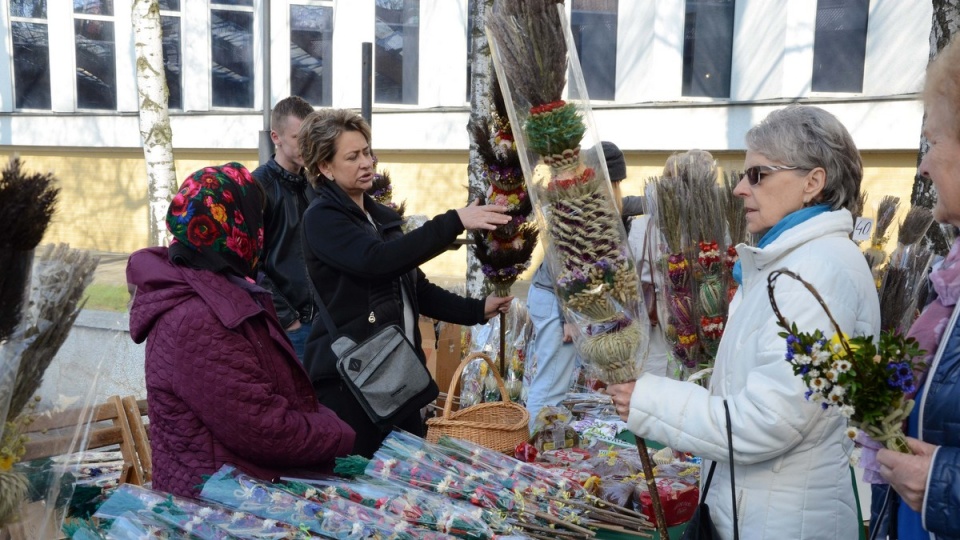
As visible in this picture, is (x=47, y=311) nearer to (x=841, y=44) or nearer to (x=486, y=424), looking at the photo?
(x=486, y=424)

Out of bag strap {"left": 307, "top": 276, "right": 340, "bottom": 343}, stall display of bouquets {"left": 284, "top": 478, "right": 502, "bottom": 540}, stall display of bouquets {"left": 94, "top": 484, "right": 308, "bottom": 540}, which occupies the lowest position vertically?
stall display of bouquets {"left": 284, "top": 478, "right": 502, "bottom": 540}

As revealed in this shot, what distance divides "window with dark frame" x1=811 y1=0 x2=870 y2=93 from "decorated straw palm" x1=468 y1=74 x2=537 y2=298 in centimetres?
789

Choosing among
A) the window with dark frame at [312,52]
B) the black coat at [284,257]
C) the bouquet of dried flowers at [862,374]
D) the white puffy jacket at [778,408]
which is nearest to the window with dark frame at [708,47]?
the window with dark frame at [312,52]

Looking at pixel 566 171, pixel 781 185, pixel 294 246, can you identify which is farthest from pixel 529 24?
pixel 294 246

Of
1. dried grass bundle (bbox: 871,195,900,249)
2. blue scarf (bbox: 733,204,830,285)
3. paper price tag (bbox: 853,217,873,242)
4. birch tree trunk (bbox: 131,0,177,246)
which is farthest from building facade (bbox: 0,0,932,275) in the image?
blue scarf (bbox: 733,204,830,285)

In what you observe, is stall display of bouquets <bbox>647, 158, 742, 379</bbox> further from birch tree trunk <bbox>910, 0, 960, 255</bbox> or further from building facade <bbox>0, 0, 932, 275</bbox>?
building facade <bbox>0, 0, 932, 275</bbox>

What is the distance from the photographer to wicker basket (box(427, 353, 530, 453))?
312 cm

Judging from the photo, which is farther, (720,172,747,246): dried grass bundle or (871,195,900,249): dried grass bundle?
(871,195,900,249): dried grass bundle

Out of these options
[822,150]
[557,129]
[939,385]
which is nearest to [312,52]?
[557,129]

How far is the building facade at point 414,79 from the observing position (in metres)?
9.99

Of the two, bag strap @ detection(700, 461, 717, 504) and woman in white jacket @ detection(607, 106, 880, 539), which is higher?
woman in white jacket @ detection(607, 106, 880, 539)

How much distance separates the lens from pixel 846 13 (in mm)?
10141

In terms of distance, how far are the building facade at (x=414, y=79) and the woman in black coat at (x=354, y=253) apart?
5.60 metres

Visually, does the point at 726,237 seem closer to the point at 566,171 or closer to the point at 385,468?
the point at 566,171
